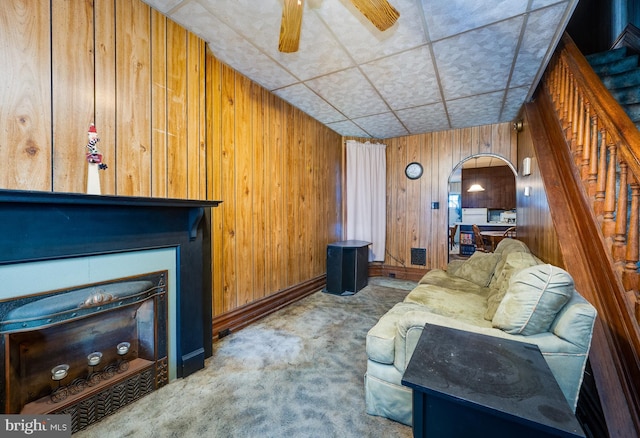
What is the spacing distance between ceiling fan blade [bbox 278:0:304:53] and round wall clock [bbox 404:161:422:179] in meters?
3.47

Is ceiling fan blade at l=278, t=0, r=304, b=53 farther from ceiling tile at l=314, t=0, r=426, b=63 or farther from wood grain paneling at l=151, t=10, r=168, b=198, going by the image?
wood grain paneling at l=151, t=10, r=168, b=198

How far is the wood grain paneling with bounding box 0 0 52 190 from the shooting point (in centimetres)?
130

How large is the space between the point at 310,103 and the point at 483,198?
728 cm

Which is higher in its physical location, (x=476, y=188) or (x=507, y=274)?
(x=476, y=188)

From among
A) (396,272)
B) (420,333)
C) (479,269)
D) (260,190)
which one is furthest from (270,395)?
(396,272)

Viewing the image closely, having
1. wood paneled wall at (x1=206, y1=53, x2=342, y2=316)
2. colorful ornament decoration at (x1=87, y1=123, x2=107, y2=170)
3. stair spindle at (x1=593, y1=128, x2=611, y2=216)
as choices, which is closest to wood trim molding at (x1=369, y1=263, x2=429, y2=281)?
wood paneled wall at (x1=206, y1=53, x2=342, y2=316)

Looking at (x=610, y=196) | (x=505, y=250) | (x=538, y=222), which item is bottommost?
(x=505, y=250)

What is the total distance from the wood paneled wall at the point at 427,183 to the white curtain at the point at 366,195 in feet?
0.77

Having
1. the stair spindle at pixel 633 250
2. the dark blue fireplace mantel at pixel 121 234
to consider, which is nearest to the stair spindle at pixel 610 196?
the stair spindle at pixel 633 250

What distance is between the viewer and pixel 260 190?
296 centimetres

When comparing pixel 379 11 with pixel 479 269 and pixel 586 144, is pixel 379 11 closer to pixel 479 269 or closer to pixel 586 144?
pixel 586 144

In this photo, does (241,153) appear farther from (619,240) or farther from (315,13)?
(619,240)

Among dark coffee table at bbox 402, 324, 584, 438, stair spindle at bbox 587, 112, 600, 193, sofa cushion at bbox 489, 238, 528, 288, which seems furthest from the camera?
sofa cushion at bbox 489, 238, 528, 288
